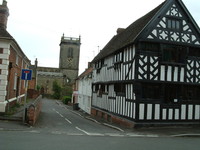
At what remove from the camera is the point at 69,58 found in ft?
274

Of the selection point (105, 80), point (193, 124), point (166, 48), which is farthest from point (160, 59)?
point (105, 80)

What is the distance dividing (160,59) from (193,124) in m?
5.73

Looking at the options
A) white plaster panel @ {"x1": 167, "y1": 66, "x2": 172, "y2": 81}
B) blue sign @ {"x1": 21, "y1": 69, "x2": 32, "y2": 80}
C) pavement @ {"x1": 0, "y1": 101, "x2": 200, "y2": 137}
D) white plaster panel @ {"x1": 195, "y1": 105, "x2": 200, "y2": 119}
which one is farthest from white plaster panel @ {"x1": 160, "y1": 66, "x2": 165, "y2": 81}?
blue sign @ {"x1": 21, "y1": 69, "x2": 32, "y2": 80}

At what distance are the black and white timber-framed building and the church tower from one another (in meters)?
64.9

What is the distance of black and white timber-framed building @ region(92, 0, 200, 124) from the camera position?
1738 cm

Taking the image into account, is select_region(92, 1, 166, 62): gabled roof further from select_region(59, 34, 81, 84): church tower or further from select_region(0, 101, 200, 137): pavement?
select_region(59, 34, 81, 84): church tower

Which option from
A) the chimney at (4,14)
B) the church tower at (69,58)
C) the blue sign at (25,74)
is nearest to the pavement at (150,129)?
the blue sign at (25,74)

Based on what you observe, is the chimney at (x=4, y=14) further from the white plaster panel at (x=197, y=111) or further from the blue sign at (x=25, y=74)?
the white plaster panel at (x=197, y=111)

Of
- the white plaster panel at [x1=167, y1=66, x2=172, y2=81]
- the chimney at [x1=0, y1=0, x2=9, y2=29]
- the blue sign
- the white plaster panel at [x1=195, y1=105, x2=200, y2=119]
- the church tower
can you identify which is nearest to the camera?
the blue sign

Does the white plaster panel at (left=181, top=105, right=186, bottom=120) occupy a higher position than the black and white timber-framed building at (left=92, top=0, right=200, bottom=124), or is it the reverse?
the black and white timber-framed building at (left=92, top=0, right=200, bottom=124)

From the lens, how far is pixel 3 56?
16.5 metres

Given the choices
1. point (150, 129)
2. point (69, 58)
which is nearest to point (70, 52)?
point (69, 58)

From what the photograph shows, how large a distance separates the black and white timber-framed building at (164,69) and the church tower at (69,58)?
64.9 meters

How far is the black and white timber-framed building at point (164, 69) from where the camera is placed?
57.0 feet
